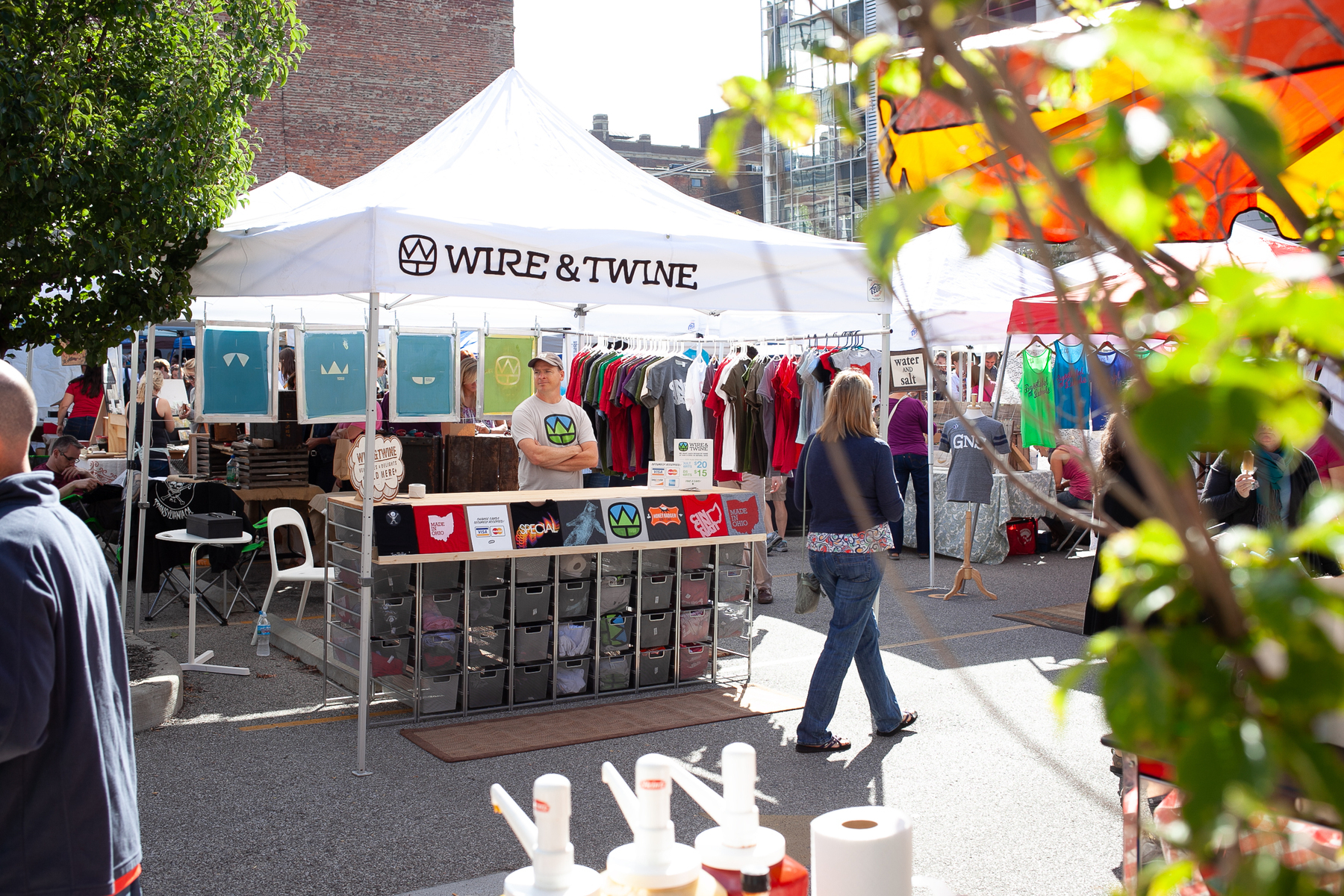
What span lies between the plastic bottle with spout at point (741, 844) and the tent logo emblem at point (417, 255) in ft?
13.8

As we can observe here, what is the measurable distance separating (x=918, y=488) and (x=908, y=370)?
2291mm

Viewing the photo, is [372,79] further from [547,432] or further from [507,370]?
[547,432]

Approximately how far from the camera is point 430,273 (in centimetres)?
541

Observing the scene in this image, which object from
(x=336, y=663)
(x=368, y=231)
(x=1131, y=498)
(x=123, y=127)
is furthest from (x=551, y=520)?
(x=1131, y=498)

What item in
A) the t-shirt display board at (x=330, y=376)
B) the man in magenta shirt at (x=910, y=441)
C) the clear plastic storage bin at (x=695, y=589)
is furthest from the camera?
the man in magenta shirt at (x=910, y=441)

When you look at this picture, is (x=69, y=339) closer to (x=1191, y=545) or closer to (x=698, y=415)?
(x=698, y=415)

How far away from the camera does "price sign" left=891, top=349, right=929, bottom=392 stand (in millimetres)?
10016

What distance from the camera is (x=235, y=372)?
28.9ft

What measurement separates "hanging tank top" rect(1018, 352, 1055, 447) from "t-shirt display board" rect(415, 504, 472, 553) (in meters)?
5.46

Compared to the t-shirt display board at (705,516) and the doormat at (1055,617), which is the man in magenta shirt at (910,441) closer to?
the doormat at (1055,617)

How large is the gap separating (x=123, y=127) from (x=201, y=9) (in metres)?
0.90

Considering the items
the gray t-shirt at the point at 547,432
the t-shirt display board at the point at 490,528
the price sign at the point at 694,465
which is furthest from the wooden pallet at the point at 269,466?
the t-shirt display board at the point at 490,528

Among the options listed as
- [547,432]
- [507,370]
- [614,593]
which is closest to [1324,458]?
[614,593]

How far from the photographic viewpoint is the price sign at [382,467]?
5965 millimetres
